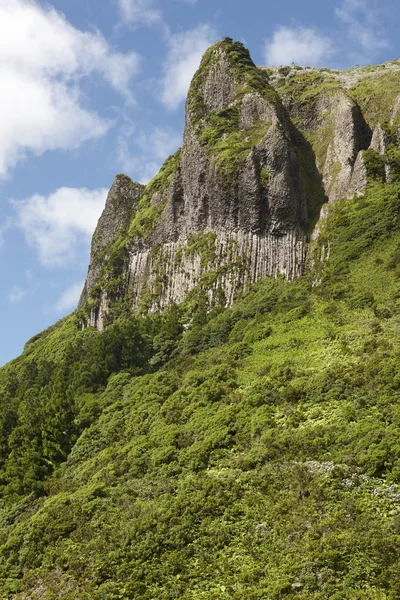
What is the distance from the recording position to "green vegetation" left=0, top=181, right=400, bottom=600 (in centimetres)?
2606

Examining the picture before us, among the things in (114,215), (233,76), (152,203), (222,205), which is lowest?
(222,205)

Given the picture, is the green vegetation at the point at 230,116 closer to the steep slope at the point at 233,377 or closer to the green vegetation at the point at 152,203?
the steep slope at the point at 233,377

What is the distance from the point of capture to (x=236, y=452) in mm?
35844

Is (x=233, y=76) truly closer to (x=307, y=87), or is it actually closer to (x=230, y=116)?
(x=230, y=116)

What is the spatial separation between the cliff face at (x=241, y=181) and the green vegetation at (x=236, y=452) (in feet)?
16.4

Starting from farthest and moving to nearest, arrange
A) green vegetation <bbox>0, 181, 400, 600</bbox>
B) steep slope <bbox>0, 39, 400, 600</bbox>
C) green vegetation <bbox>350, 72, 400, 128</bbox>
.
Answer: green vegetation <bbox>350, 72, 400, 128</bbox> < steep slope <bbox>0, 39, 400, 600</bbox> < green vegetation <bbox>0, 181, 400, 600</bbox>

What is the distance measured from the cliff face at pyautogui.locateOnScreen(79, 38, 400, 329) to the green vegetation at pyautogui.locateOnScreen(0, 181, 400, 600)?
16.4ft

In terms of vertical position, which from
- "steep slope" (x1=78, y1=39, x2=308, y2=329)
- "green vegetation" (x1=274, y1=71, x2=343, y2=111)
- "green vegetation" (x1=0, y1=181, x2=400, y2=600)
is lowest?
"green vegetation" (x1=0, y1=181, x2=400, y2=600)

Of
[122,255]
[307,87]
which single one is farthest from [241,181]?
[307,87]

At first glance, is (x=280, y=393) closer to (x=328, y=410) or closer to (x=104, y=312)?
(x=328, y=410)

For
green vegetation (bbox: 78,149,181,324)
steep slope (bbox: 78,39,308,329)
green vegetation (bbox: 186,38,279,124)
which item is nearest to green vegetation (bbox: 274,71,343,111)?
green vegetation (bbox: 186,38,279,124)

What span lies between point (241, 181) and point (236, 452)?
4205cm

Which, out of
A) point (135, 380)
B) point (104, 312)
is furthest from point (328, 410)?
point (104, 312)

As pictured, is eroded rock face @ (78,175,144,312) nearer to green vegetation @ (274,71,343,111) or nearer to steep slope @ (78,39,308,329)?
steep slope @ (78,39,308,329)
